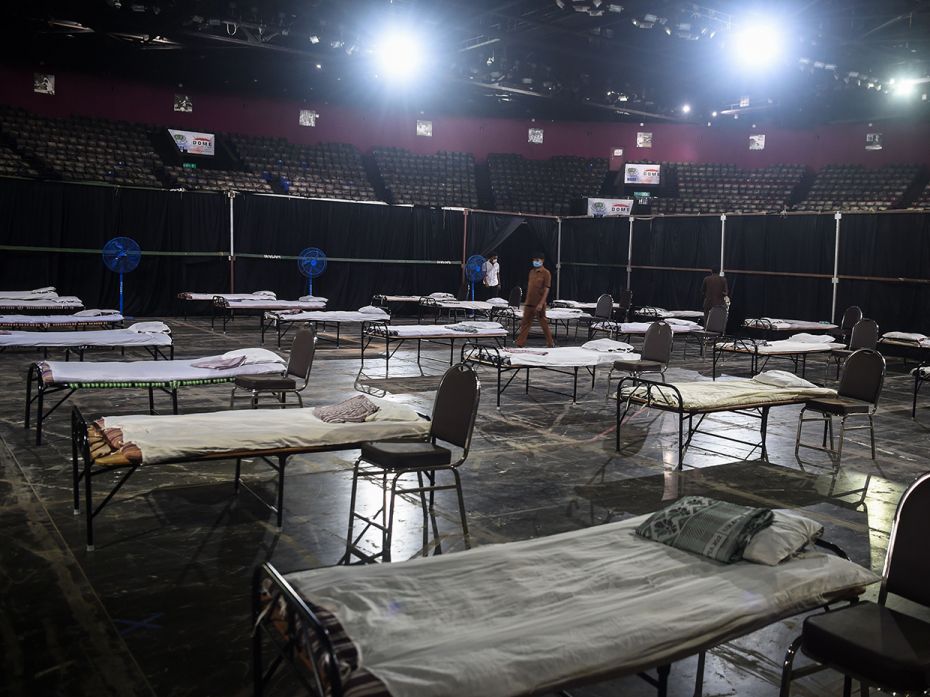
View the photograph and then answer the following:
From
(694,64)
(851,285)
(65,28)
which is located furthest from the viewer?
(694,64)

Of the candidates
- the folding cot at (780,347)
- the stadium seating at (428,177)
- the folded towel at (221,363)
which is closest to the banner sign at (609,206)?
the stadium seating at (428,177)

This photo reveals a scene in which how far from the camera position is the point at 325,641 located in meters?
1.96

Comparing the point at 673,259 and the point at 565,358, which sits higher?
the point at 673,259

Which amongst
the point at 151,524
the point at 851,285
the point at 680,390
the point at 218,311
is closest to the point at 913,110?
the point at 851,285

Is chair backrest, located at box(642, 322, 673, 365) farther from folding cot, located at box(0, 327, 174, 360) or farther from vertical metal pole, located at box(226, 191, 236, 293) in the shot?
vertical metal pole, located at box(226, 191, 236, 293)

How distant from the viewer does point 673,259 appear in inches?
680

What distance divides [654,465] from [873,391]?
5.54ft

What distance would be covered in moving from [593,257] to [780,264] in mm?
5011

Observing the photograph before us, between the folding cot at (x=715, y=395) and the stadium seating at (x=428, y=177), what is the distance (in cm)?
1470

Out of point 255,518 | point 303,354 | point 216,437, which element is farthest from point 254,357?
point 216,437

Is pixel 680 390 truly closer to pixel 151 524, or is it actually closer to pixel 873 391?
pixel 873 391

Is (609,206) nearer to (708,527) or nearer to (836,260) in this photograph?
(836,260)

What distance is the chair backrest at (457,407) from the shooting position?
4.13 meters

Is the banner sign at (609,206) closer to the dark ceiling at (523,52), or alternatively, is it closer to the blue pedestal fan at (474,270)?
the dark ceiling at (523,52)
